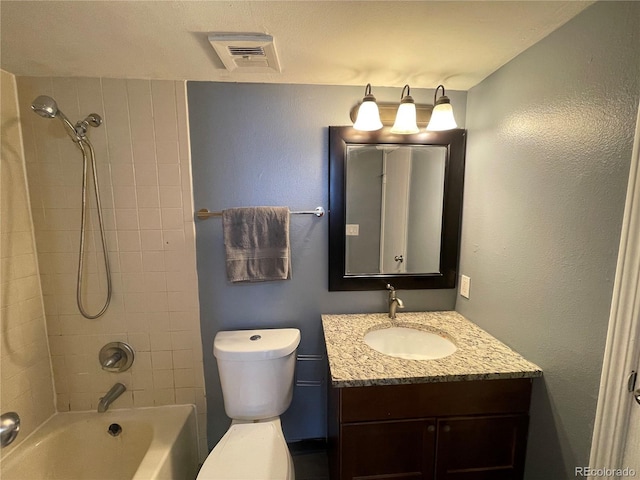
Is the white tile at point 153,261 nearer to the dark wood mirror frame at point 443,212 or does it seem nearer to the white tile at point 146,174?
the white tile at point 146,174

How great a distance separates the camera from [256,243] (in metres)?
1.50

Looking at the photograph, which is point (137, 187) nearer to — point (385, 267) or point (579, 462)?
point (385, 267)

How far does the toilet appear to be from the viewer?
1.29 m

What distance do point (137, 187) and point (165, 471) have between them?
52.9 inches

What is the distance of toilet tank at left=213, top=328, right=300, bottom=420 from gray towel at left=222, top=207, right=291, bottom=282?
1.07 ft

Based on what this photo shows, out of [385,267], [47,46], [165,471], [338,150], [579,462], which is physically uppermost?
[47,46]

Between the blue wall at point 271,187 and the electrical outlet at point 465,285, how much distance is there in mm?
153

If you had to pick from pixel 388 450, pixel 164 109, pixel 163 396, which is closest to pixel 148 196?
pixel 164 109

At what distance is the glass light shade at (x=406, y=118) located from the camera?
1.34m

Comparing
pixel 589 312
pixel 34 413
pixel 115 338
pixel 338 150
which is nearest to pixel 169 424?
pixel 115 338

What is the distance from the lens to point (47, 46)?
3.67 feet

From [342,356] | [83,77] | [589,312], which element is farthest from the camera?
[83,77]

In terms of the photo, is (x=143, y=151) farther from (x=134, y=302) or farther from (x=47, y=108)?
(x=134, y=302)

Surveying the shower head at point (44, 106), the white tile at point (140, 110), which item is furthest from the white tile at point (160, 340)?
the shower head at point (44, 106)
